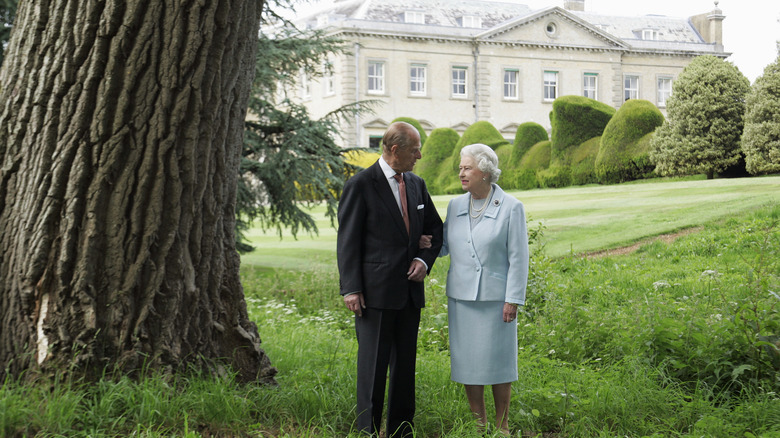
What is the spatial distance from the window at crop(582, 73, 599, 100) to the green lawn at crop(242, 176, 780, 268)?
2746 mm

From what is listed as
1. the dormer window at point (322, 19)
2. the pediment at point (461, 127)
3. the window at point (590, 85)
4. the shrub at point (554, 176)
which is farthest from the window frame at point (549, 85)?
the dormer window at point (322, 19)

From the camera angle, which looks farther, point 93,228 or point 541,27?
point 541,27

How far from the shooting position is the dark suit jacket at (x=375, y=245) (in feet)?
10.8

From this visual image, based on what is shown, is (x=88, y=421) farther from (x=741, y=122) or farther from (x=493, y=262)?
(x=741, y=122)

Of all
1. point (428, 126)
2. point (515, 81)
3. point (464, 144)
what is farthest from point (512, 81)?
point (428, 126)

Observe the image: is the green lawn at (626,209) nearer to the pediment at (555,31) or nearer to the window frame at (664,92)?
the window frame at (664,92)

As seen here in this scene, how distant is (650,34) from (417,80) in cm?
581

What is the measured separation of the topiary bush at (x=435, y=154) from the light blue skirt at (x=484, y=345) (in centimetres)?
988

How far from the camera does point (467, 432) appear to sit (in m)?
3.32

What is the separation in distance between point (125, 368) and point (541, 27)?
1474cm

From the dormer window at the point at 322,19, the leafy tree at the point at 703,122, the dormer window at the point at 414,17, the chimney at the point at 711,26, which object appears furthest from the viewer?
the dormer window at the point at 322,19

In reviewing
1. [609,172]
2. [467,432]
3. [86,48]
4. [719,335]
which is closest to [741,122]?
[609,172]

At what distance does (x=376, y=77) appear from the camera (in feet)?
56.5

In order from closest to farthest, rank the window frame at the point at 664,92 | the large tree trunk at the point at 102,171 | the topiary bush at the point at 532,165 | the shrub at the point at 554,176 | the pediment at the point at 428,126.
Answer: the large tree trunk at the point at 102,171
the window frame at the point at 664,92
the shrub at the point at 554,176
the topiary bush at the point at 532,165
the pediment at the point at 428,126
